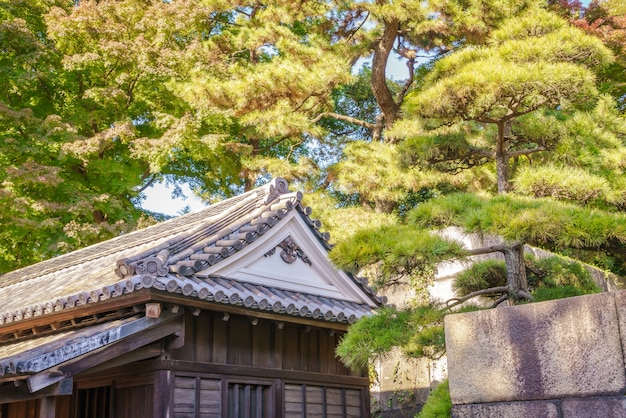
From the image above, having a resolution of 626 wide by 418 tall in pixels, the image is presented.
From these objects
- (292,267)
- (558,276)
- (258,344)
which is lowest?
(258,344)

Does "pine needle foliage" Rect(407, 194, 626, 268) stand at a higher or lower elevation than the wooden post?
higher

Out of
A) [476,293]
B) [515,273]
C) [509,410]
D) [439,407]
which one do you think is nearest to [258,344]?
[476,293]

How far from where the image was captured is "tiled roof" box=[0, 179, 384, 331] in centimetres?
682

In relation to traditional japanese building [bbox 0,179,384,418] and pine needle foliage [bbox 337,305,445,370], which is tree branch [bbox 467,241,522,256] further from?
traditional japanese building [bbox 0,179,384,418]

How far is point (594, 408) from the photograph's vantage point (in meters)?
3.60

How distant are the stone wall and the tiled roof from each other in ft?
11.3

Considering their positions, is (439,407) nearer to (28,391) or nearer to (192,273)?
(192,273)

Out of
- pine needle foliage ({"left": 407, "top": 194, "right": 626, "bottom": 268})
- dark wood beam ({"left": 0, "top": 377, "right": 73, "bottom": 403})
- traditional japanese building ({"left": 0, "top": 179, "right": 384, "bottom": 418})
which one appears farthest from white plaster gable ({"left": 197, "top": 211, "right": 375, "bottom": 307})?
pine needle foliage ({"left": 407, "top": 194, "right": 626, "bottom": 268})

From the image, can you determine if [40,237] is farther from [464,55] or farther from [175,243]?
[464,55]

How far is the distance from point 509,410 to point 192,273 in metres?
4.24

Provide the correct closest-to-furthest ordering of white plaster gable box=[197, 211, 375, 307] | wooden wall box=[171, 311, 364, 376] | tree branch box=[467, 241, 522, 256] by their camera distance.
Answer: tree branch box=[467, 241, 522, 256]
wooden wall box=[171, 311, 364, 376]
white plaster gable box=[197, 211, 375, 307]

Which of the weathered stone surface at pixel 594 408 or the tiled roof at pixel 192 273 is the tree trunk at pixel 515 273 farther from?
the tiled roof at pixel 192 273

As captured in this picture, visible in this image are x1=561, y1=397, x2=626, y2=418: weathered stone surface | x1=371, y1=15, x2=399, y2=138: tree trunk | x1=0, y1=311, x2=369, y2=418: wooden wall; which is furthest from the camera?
x1=371, y1=15, x2=399, y2=138: tree trunk

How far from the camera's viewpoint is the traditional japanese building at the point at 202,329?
6.63 m
